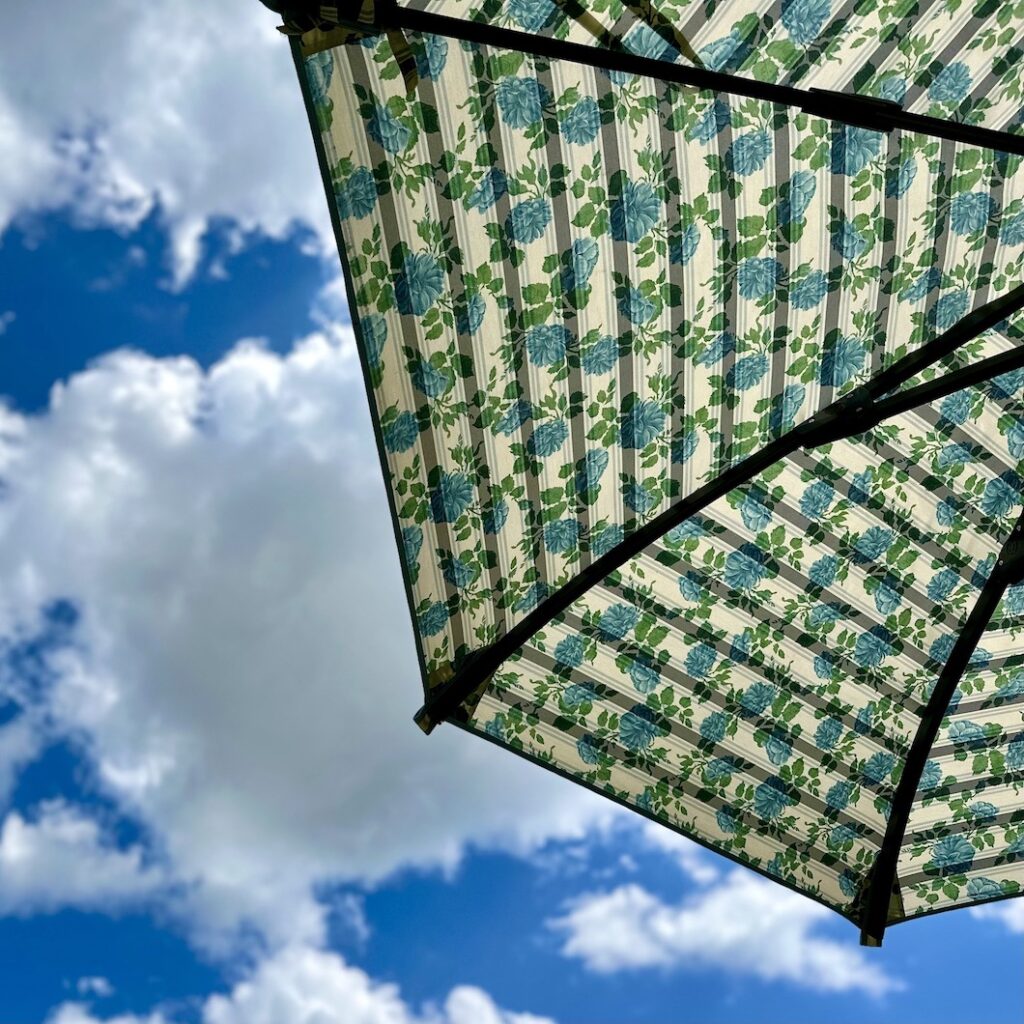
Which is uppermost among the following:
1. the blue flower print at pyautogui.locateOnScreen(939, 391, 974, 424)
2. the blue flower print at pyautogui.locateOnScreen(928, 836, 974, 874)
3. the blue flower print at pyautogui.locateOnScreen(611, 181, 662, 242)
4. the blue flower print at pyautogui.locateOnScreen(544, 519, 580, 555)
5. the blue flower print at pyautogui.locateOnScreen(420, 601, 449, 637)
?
the blue flower print at pyautogui.locateOnScreen(939, 391, 974, 424)

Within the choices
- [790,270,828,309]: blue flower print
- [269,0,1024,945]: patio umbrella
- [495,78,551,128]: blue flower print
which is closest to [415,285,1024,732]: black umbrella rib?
[269,0,1024,945]: patio umbrella

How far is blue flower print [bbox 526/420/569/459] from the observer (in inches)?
134

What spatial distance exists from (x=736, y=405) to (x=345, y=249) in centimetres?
143

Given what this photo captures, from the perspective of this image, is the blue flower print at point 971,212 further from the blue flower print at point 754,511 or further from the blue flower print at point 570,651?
the blue flower print at point 570,651

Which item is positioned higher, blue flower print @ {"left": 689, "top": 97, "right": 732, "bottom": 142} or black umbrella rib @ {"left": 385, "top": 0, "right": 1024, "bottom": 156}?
blue flower print @ {"left": 689, "top": 97, "right": 732, "bottom": 142}

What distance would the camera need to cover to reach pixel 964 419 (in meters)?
3.83

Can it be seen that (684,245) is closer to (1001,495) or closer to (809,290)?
(809,290)

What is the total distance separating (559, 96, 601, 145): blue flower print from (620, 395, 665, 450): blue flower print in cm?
85

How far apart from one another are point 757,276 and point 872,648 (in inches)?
65.8

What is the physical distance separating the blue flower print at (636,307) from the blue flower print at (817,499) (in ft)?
3.39

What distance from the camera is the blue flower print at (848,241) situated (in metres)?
3.29

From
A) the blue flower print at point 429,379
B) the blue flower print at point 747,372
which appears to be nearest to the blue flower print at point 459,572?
the blue flower print at point 429,379

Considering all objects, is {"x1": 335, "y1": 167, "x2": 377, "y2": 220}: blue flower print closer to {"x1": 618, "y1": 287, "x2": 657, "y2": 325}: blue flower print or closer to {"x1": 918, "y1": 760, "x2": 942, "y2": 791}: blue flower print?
{"x1": 618, "y1": 287, "x2": 657, "y2": 325}: blue flower print

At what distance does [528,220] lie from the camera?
307 cm
